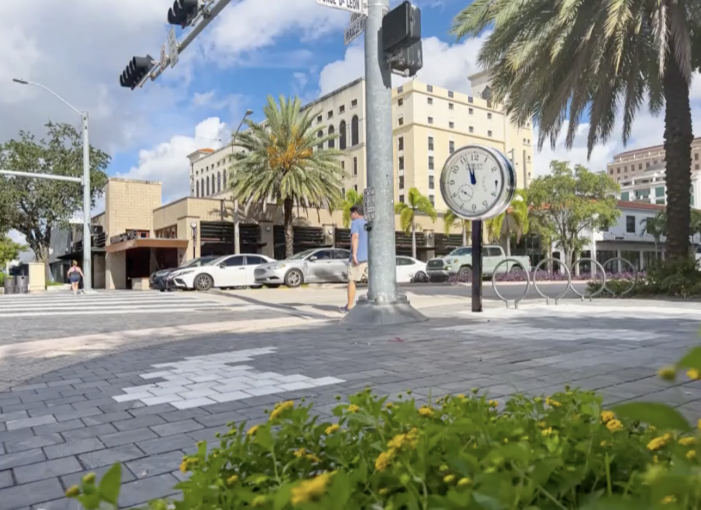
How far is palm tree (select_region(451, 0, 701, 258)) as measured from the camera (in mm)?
11477

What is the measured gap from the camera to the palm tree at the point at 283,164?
30000 millimetres

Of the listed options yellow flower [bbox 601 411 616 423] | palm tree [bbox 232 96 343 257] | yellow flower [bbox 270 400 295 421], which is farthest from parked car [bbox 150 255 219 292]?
yellow flower [bbox 601 411 616 423]

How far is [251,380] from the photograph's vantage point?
444 cm

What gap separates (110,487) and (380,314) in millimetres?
6784

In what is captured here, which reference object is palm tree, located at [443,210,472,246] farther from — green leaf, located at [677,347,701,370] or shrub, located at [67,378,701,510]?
green leaf, located at [677,347,701,370]

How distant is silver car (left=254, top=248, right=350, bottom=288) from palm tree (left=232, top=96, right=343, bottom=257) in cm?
663

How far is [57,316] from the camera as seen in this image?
11.7 metres

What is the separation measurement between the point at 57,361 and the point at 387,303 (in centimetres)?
406

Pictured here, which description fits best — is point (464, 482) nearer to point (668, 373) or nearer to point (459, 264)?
point (668, 373)

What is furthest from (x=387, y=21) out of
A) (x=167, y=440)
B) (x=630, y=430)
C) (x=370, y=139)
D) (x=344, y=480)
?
(x=344, y=480)

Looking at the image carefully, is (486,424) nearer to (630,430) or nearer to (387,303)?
(630,430)

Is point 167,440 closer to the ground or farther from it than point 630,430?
closer to the ground

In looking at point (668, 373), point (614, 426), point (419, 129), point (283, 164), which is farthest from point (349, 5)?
point (419, 129)

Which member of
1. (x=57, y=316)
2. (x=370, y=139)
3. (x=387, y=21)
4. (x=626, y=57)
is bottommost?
(x=57, y=316)
